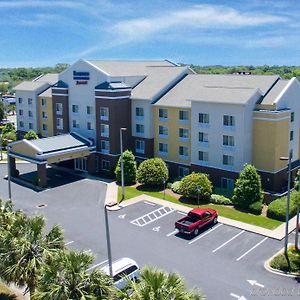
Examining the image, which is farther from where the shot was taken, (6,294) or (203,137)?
(203,137)

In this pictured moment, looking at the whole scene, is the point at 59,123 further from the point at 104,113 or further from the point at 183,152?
the point at 183,152

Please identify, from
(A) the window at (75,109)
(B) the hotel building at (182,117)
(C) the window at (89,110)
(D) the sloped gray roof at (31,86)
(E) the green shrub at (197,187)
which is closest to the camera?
(E) the green shrub at (197,187)

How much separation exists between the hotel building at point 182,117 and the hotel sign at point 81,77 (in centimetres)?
14

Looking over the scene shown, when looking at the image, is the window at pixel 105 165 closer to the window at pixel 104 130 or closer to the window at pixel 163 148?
the window at pixel 104 130

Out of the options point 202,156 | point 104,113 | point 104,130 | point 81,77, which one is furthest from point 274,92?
point 81,77

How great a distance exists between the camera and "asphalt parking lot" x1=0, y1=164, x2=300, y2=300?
2916cm

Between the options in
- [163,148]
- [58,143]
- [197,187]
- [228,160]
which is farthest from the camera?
[163,148]

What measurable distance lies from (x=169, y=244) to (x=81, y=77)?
3246cm

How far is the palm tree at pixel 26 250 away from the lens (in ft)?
70.6

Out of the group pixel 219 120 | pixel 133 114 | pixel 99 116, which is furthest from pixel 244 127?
pixel 99 116

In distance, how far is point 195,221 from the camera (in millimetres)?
37781

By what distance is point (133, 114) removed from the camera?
57969 mm

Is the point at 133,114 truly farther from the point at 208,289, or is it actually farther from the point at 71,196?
the point at 208,289

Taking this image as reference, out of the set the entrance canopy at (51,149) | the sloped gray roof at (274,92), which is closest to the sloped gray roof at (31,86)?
the entrance canopy at (51,149)
